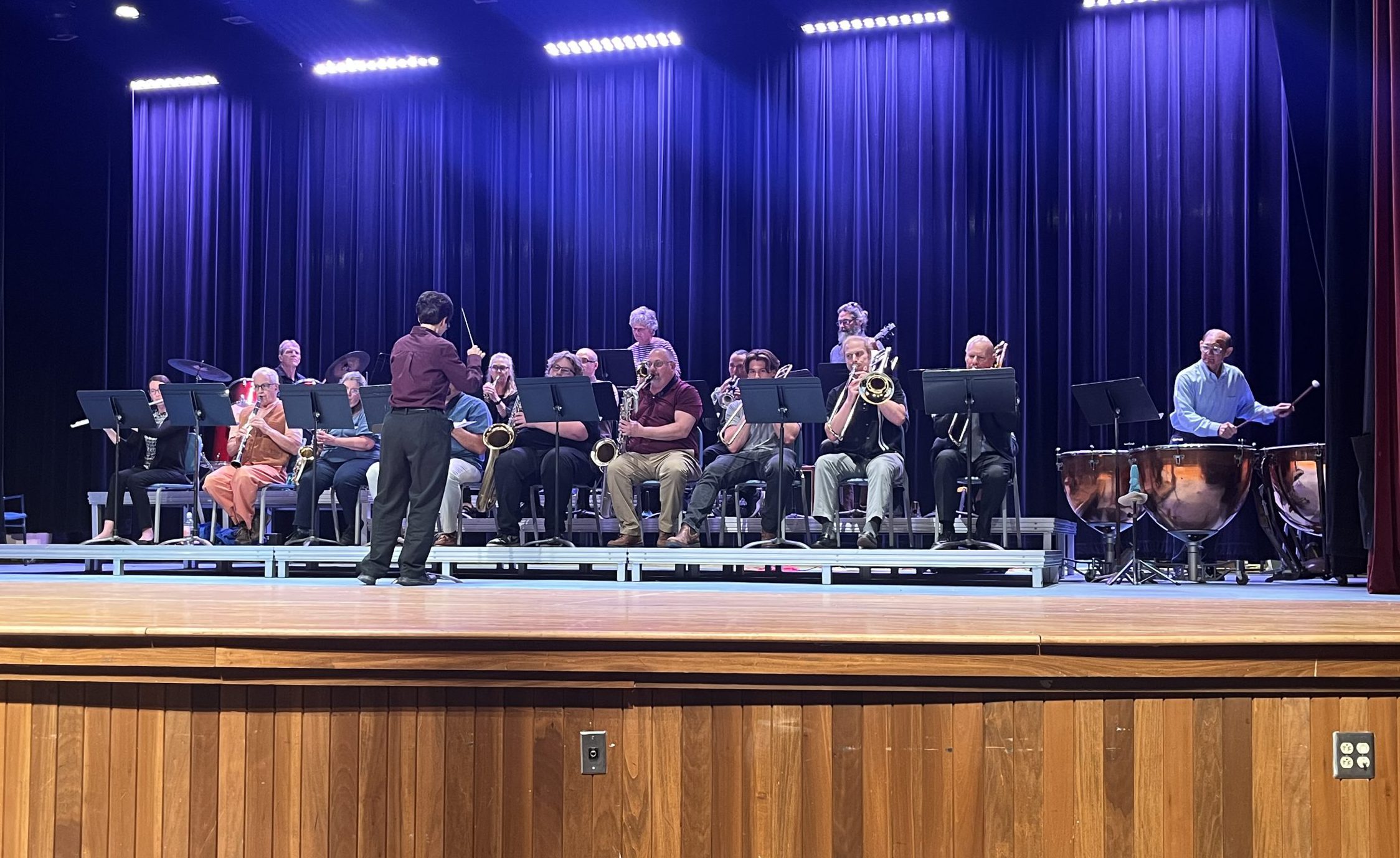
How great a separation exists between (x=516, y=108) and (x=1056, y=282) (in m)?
4.39

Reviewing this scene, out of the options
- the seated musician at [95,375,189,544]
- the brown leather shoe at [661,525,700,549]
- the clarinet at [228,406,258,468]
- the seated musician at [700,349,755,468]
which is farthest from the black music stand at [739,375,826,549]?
the seated musician at [95,375,189,544]

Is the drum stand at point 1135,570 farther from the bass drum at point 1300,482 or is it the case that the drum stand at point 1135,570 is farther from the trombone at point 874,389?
the trombone at point 874,389

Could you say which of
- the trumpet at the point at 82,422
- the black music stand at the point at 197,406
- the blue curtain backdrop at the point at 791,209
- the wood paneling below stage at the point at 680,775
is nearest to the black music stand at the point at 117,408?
the black music stand at the point at 197,406

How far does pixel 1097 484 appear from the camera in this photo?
6.05 meters

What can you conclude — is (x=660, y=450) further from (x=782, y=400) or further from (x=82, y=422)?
(x=82, y=422)

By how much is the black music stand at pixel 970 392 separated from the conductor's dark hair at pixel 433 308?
2119 mm

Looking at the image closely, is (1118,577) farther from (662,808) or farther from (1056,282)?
(662,808)

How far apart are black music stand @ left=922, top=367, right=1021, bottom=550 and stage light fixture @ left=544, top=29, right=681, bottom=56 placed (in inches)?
186

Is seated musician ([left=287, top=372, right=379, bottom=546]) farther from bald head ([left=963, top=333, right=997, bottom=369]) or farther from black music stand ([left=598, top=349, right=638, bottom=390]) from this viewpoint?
bald head ([left=963, top=333, right=997, bottom=369])

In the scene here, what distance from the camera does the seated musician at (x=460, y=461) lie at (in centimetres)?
659

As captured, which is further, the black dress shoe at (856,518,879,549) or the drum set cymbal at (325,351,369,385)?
the drum set cymbal at (325,351,369,385)

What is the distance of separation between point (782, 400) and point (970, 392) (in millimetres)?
849

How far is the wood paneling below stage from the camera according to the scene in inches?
75.0

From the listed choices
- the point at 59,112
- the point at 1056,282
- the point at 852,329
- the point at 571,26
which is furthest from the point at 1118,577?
the point at 59,112
